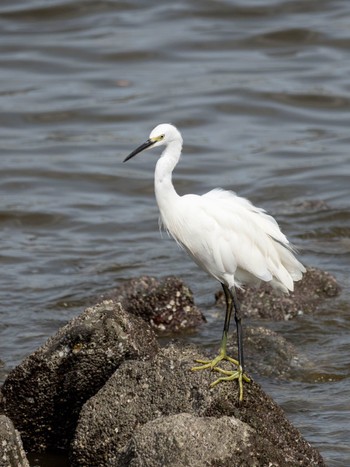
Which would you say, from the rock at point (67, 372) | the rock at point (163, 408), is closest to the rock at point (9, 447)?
the rock at point (163, 408)

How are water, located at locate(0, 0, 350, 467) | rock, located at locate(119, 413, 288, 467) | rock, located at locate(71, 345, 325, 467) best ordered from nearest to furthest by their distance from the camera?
1. rock, located at locate(119, 413, 288, 467)
2. rock, located at locate(71, 345, 325, 467)
3. water, located at locate(0, 0, 350, 467)

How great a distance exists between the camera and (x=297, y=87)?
16562 mm

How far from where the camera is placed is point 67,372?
617cm

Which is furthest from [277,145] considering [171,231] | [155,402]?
[155,402]

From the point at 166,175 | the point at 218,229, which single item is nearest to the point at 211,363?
the point at 218,229

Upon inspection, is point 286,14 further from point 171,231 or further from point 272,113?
point 171,231

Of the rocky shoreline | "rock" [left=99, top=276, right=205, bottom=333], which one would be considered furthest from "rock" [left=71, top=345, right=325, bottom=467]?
"rock" [left=99, top=276, right=205, bottom=333]

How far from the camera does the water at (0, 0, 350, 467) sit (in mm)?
9109

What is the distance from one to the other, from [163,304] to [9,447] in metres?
3.58

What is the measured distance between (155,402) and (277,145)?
915 cm

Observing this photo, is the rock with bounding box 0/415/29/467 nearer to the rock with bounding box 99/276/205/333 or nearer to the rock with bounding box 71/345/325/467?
the rock with bounding box 71/345/325/467

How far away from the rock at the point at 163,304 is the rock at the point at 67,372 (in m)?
2.22

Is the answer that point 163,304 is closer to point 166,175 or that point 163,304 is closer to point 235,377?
point 166,175

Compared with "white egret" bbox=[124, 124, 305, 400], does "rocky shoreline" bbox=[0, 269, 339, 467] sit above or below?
below
